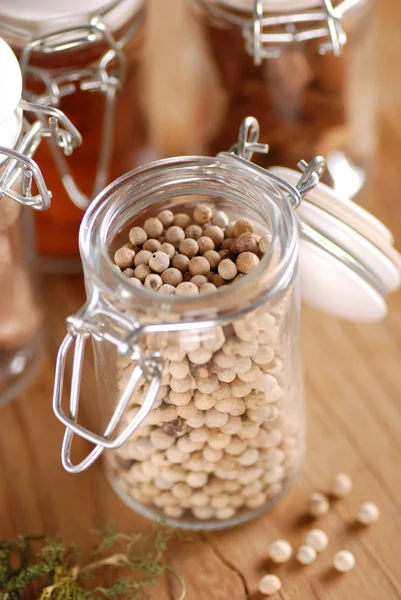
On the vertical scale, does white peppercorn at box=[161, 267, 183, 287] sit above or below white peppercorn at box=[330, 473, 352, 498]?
above

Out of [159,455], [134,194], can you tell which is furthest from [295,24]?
[159,455]

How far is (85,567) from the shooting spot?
1.76 ft

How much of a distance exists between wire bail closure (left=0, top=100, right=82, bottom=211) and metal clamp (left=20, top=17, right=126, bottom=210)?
0.05 metres

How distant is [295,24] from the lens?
0.61m

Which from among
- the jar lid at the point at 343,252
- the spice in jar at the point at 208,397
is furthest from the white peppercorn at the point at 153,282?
the jar lid at the point at 343,252

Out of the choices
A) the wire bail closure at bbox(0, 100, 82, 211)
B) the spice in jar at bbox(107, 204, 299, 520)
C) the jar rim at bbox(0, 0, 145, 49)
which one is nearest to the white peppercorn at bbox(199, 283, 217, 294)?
the spice in jar at bbox(107, 204, 299, 520)

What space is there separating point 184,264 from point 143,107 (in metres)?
0.27

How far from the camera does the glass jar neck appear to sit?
1.47 feet

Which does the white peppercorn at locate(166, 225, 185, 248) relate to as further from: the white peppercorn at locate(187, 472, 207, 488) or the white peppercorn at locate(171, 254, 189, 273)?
the white peppercorn at locate(187, 472, 207, 488)

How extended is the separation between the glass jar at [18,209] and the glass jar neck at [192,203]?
0.04 m

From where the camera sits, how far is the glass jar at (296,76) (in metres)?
0.60

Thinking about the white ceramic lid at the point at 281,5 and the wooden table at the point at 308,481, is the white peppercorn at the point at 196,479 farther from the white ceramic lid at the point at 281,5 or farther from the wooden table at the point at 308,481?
the white ceramic lid at the point at 281,5

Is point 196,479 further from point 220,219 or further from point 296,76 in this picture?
point 296,76

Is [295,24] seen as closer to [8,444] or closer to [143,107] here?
[143,107]
